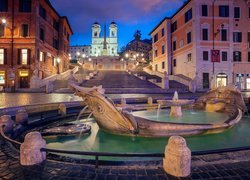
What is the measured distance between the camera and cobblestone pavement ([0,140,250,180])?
3945 millimetres

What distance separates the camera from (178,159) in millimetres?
3967

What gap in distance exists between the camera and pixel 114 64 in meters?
62.2

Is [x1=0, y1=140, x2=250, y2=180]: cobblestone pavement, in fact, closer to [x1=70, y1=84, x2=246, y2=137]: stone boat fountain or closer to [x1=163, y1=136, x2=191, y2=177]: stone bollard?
[x1=163, y1=136, x2=191, y2=177]: stone bollard

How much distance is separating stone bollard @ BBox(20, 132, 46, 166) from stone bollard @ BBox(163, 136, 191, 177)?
8.96 feet

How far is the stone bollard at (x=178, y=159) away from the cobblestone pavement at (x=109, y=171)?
143 millimetres

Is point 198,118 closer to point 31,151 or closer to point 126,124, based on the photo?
point 126,124

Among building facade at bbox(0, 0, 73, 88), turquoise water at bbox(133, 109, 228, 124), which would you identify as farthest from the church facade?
turquoise water at bbox(133, 109, 228, 124)

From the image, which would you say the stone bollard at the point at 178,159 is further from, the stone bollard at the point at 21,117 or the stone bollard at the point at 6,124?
the stone bollard at the point at 21,117

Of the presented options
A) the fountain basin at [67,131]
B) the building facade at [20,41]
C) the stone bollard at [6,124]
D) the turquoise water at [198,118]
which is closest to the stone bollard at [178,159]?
the fountain basin at [67,131]

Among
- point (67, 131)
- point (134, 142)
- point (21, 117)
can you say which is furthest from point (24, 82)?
point (134, 142)

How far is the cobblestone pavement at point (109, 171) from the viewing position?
155 inches

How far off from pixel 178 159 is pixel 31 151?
3.00m

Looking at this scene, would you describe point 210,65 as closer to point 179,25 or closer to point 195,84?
point 195,84

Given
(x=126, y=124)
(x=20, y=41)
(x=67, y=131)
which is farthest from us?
(x=20, y=41)
